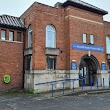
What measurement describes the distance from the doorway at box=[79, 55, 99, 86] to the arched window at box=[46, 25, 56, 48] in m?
4.09

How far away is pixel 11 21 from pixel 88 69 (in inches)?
380

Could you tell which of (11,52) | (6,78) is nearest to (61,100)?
(6,78)

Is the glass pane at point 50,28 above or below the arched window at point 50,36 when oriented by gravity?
above

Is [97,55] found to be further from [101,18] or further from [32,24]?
[32,24]

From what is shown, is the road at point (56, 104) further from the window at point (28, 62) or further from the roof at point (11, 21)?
the roof at point (11, 21)

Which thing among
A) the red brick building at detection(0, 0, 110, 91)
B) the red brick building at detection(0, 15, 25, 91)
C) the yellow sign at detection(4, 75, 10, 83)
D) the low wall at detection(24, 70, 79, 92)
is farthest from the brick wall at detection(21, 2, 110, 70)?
the yellow sign at detection(4, 75, 10, 83)

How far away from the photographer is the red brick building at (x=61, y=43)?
1664 cm

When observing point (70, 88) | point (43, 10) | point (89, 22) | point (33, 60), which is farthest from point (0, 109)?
point (89, 22)

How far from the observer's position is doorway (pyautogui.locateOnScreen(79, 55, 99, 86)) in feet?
64.1

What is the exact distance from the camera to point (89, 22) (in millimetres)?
19156

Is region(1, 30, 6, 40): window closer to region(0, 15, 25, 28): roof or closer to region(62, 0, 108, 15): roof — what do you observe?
region(0, 15, 25, 28): roof

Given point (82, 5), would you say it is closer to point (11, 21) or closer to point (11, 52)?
point (11, 21)

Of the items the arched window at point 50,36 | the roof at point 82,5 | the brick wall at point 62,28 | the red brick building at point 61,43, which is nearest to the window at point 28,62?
the red brick building at point 61,43

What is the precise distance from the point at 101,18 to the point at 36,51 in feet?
28.1
